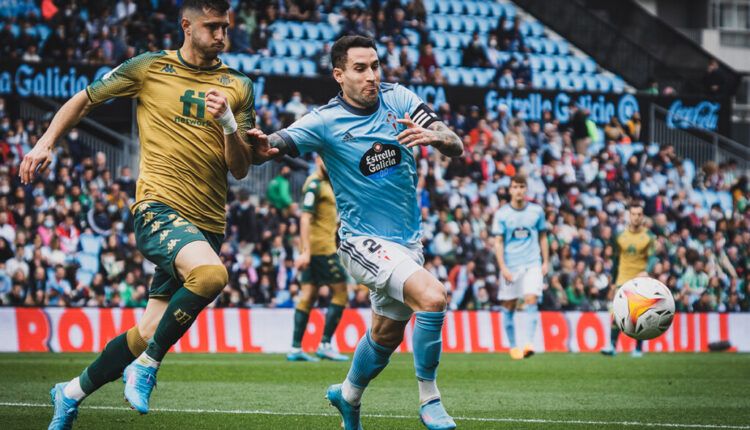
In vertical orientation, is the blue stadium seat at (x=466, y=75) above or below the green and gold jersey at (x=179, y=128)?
above

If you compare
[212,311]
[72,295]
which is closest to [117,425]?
[212,311]

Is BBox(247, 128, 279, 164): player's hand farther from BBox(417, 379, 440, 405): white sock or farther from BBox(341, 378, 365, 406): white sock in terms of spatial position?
BBox(417, 379, 440, 405): white sock

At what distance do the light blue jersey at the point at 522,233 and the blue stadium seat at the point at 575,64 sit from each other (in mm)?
15375

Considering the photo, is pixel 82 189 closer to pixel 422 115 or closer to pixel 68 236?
pixel 68 236

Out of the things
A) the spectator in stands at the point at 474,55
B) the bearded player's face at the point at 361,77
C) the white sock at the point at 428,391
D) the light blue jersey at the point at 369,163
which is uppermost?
the spectator in stands at the point at 474,55

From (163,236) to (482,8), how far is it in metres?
25.6

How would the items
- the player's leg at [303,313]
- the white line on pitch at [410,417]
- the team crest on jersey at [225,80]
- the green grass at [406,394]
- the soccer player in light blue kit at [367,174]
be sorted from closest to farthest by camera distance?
the soccer player in light blue kit at [367,174]
the team crest on jersey at [225,80]
the white line on pitch at [410,417]
the green grass at [406,394]
the player's leg at [303,313]

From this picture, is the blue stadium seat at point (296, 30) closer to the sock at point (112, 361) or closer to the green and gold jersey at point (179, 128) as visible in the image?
the green and gold jersey at point (179, 128)

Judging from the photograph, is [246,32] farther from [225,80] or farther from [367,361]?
[367,361]

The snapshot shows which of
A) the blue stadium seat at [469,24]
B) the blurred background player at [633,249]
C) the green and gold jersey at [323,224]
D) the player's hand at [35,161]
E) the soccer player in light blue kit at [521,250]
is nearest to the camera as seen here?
the player's hand at [35,161]

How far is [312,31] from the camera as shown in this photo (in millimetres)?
27891

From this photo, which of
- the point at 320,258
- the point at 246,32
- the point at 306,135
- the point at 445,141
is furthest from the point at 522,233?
the point at 246,32

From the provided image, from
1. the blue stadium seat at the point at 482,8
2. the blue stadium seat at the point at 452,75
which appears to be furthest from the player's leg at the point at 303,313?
the blue stadium seat at the point at 482,8

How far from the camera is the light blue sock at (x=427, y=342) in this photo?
269 inches
